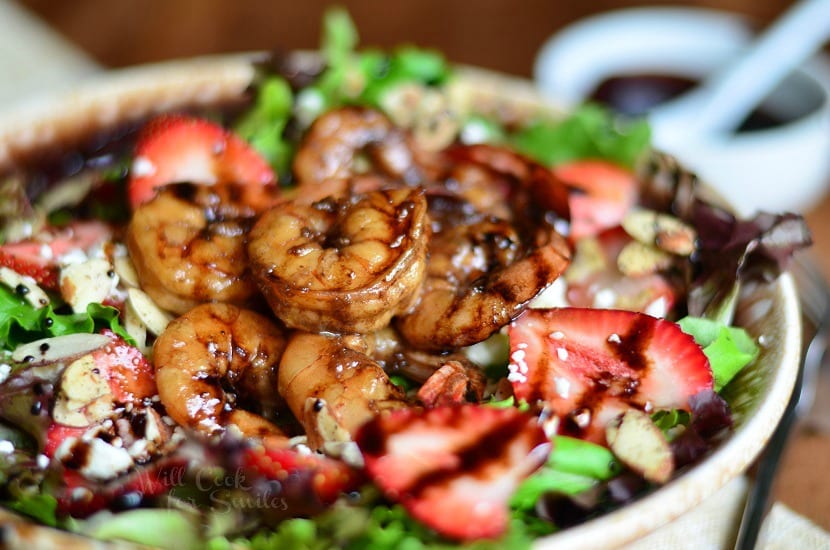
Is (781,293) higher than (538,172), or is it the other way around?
(538,172)

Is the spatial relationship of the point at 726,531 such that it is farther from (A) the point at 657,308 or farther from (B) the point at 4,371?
(B) the point at 4,371

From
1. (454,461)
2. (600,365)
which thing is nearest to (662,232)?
(600,365)

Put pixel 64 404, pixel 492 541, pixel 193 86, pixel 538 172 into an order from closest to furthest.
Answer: pixel 492 541, pixel 64 404, pixel 538 172, pixel 193 86

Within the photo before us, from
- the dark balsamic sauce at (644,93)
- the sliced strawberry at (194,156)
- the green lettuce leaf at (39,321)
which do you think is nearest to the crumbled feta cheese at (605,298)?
the sliced strawberry at (194,156)

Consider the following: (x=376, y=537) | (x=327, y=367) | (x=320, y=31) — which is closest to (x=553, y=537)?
(x=376, y=537)

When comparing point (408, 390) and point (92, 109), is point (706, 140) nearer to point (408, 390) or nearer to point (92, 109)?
point (408, 390)

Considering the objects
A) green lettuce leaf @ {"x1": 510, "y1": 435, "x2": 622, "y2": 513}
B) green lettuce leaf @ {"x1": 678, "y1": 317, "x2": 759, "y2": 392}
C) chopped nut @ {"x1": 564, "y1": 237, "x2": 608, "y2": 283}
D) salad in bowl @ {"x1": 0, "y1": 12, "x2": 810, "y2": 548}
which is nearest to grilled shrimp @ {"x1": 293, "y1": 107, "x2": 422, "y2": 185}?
salad in bowl @ {"x1": 0, "y1": 12, "x2": 810, "y2": 548}

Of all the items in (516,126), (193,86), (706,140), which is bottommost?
(706,140)
